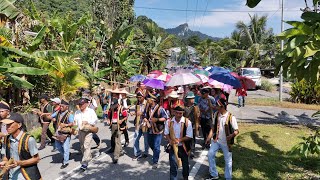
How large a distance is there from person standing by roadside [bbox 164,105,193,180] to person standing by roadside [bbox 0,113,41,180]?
2458 millimetres

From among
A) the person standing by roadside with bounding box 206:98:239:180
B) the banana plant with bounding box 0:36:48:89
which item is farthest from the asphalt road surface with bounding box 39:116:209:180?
the banana plant with bounding box 0:36:48:89

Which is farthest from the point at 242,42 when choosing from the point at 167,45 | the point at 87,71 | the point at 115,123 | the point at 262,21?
the point at 115,123

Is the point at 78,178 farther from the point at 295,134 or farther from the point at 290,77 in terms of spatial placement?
the point at 295,134

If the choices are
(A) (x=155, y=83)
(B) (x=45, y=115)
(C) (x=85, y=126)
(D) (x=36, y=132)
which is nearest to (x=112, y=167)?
(C) (x=85, y=126)

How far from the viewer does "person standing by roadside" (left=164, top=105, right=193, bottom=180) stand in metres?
5.49

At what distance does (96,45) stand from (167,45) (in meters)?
11.9

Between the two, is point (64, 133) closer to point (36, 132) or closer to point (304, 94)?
point (36, 132)

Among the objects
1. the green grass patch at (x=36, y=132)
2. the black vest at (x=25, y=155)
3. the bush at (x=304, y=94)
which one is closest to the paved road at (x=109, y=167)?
the green grass patch at (x=36, y=132)

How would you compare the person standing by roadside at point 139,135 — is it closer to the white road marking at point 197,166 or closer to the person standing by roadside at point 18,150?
the white road marking at point 197,166

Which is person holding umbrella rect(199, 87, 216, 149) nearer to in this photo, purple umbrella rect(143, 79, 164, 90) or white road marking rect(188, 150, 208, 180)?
white road marking rect(188, 150, 208, 180)

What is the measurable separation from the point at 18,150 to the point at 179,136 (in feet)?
8.98

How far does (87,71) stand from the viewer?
1538 cm

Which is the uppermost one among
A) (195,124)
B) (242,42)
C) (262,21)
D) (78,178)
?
(262,21)

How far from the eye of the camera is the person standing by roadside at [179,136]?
5.49m
